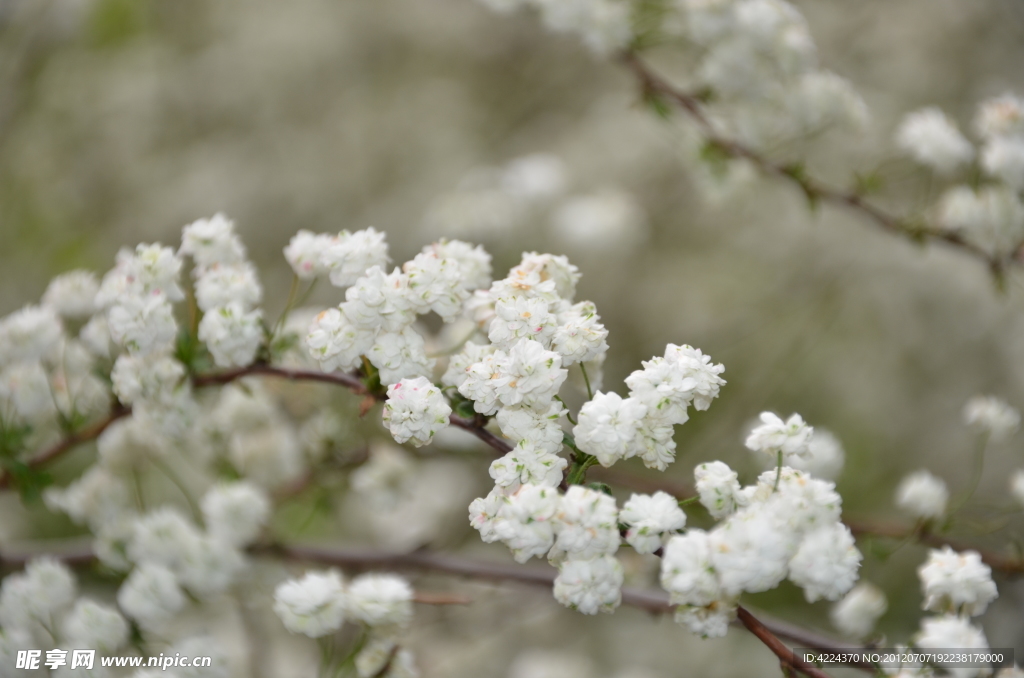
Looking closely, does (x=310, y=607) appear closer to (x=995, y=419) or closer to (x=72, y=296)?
(x=72, y=296)

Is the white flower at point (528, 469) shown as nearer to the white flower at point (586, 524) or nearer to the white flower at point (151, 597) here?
the white flower at point (586, 524)

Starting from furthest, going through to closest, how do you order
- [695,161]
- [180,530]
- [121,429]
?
[695,161] → [121,429] → [180,530]

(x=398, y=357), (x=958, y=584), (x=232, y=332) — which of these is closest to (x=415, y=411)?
(x=398, y=357)

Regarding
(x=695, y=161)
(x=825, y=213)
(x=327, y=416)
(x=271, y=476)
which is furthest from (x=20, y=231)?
(x=825, y=213)

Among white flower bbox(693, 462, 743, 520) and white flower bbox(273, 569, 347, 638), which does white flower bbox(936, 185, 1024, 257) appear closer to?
white flower bbox(693, 462, 743, 520)

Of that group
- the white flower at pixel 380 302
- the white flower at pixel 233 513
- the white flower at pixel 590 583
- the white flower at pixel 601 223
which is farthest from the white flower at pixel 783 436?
the white flower at pixel 601 223

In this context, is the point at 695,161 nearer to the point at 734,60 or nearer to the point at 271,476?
the point at 734,60
